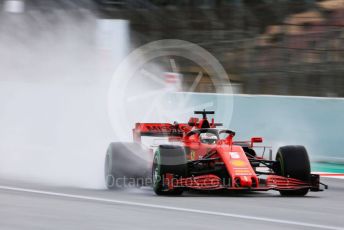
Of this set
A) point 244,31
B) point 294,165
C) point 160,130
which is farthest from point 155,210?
point 244,31

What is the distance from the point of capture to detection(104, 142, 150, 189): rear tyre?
12555 mm

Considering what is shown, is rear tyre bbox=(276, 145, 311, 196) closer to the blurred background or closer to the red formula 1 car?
the red formula 1 car

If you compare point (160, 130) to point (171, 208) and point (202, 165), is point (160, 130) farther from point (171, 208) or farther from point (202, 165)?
point (171, 208)

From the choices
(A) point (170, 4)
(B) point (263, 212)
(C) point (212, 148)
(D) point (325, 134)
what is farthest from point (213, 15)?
(B) point (263, 212)

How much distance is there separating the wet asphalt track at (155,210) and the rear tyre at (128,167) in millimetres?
207

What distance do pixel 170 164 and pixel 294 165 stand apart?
5.80 feet

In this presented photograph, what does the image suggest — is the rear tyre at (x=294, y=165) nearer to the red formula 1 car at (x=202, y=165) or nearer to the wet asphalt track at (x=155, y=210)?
A: the red formula 1 car at (x=202, y=165)

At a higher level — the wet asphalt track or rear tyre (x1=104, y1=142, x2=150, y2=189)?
rear tyre (x1=104, y1=142, x2=150, y2=189)

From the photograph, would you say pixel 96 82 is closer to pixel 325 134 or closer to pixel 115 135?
pixel 115 135

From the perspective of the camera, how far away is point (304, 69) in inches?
869

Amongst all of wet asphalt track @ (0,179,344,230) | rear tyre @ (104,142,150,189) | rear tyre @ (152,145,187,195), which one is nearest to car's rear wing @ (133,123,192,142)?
rear tyre @ (104,142,150,189)

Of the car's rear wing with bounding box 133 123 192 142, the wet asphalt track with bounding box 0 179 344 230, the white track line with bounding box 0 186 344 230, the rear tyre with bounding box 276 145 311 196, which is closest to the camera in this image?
the wet asphalt track with bounding box 0 179 344 230

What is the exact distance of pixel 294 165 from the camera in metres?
11.9

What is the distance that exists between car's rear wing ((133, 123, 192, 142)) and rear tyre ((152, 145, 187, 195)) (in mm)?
1716
